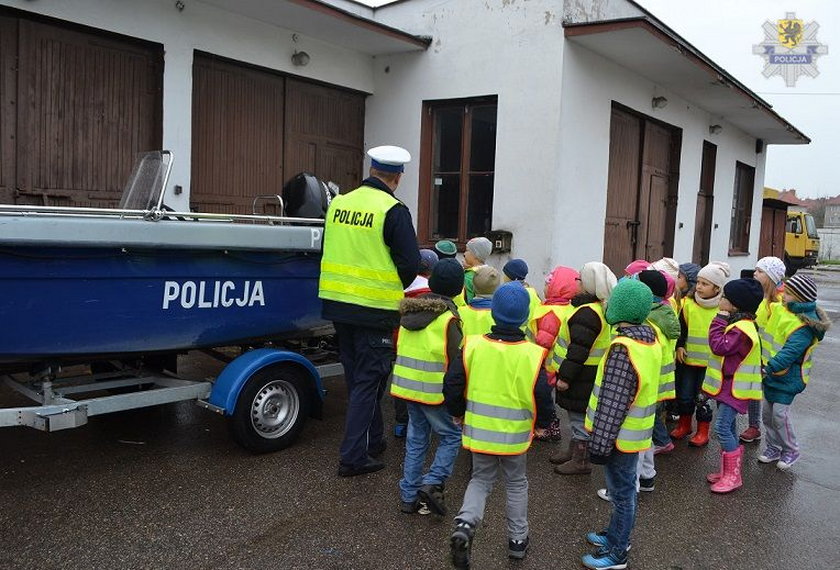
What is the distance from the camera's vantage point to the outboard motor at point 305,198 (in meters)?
5.50

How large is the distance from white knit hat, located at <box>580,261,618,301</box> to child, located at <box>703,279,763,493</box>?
0.80 m

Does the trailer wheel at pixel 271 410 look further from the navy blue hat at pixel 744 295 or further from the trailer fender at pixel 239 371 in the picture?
the navy blue hat at pixel 744 295

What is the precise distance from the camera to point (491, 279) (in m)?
4.28

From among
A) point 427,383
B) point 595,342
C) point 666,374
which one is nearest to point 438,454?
point 427,383

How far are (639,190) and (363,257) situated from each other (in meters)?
7.50

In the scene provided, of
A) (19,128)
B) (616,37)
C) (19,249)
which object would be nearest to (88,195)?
(19,128)

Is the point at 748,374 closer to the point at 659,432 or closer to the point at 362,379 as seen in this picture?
the point at 659,432

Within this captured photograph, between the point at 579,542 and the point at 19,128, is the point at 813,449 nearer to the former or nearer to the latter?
the point at 579,542

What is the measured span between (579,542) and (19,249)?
3.33 meters

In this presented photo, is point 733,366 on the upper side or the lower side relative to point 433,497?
upper

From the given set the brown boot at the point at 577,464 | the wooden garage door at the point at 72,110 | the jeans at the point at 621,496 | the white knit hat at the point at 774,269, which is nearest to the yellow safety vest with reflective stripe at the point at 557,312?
the brown boot at the point at 577,464

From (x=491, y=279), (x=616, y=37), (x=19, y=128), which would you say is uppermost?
(x=616, y=37)

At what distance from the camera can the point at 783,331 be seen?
16.0ft

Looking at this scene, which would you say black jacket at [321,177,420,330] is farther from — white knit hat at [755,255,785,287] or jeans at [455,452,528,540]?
white knit hat at [755,255,785,287]
